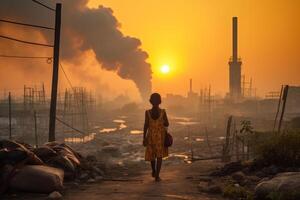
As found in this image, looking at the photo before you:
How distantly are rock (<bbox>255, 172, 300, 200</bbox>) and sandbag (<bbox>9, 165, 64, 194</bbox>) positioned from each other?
3316 mm

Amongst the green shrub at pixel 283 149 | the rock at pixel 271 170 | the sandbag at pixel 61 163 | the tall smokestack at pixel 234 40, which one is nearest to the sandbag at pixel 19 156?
the sandbag at pixel 61 163

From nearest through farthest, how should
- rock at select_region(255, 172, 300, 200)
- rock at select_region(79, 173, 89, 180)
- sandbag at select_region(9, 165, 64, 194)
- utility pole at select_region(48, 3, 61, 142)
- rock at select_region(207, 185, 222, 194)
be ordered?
rock at select_region(255, 172, 300, 200) → sandbag at select_region(9, 165, 64, 194) → rock at select_region(207, 185, 222, 194) → rock at select_region(79, 173, 89, 180) → utility pole at select_region(48, 3, 61, 142)

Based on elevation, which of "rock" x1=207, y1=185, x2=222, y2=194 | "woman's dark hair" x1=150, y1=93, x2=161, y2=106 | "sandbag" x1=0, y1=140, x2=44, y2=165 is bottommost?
"rock" x1=207, y1=185, x2=222, y2=194

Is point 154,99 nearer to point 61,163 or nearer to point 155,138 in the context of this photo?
point 155,138

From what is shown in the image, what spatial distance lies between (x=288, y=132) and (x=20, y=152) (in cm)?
526

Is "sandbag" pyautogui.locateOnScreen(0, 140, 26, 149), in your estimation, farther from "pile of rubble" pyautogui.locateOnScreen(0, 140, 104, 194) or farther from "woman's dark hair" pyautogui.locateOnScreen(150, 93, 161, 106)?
"woman's dark hair" pyautogui.locateOnScreen(150, 93, 161, 106)

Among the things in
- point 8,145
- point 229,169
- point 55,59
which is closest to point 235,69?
point 55,59

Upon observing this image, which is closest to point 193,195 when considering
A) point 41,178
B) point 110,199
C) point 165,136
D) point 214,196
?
point 214,196

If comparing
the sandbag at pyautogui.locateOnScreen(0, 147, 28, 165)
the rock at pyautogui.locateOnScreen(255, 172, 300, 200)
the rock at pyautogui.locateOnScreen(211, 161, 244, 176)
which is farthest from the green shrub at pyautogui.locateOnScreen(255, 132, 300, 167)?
the sandbag at pyautogui.locateOnScreen(0, 147, 28, 165)

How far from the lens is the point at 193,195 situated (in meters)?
6.94

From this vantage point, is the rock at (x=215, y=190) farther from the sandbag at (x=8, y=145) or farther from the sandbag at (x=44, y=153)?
the sandbag at (x=8, y=145)

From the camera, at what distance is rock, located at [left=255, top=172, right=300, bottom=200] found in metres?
5.66

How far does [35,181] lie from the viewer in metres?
7.12

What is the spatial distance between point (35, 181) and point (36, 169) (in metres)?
0.32
